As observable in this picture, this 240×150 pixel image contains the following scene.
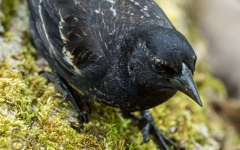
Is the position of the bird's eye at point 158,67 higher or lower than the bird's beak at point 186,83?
higher

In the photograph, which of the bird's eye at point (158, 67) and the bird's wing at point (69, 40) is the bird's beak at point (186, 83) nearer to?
the bird's eye at point (158, 67)

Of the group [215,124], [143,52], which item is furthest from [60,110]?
[215,124]

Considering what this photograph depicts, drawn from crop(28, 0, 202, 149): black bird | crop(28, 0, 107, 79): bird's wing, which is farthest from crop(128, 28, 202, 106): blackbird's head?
crop(28, 0, 107, 79): bird's wing

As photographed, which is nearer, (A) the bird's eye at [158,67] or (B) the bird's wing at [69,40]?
(A) the bird's eye at [158,67]

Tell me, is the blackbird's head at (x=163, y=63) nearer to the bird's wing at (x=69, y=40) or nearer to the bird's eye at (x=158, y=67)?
the bird's eye at (x=158, y=67)

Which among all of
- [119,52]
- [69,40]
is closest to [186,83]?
[119,52]

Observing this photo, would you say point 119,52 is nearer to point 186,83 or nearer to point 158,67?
point 158,67

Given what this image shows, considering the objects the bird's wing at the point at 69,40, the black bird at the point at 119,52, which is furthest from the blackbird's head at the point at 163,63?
the bird's wing at the point at 69,40

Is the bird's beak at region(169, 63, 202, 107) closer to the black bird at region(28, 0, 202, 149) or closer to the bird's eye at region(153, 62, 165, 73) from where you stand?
the black bird at region(28, 0, 202, 149)

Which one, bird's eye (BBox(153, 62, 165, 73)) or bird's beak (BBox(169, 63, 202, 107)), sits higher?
bird's eye (BBox(153, 62, 165, 73))
